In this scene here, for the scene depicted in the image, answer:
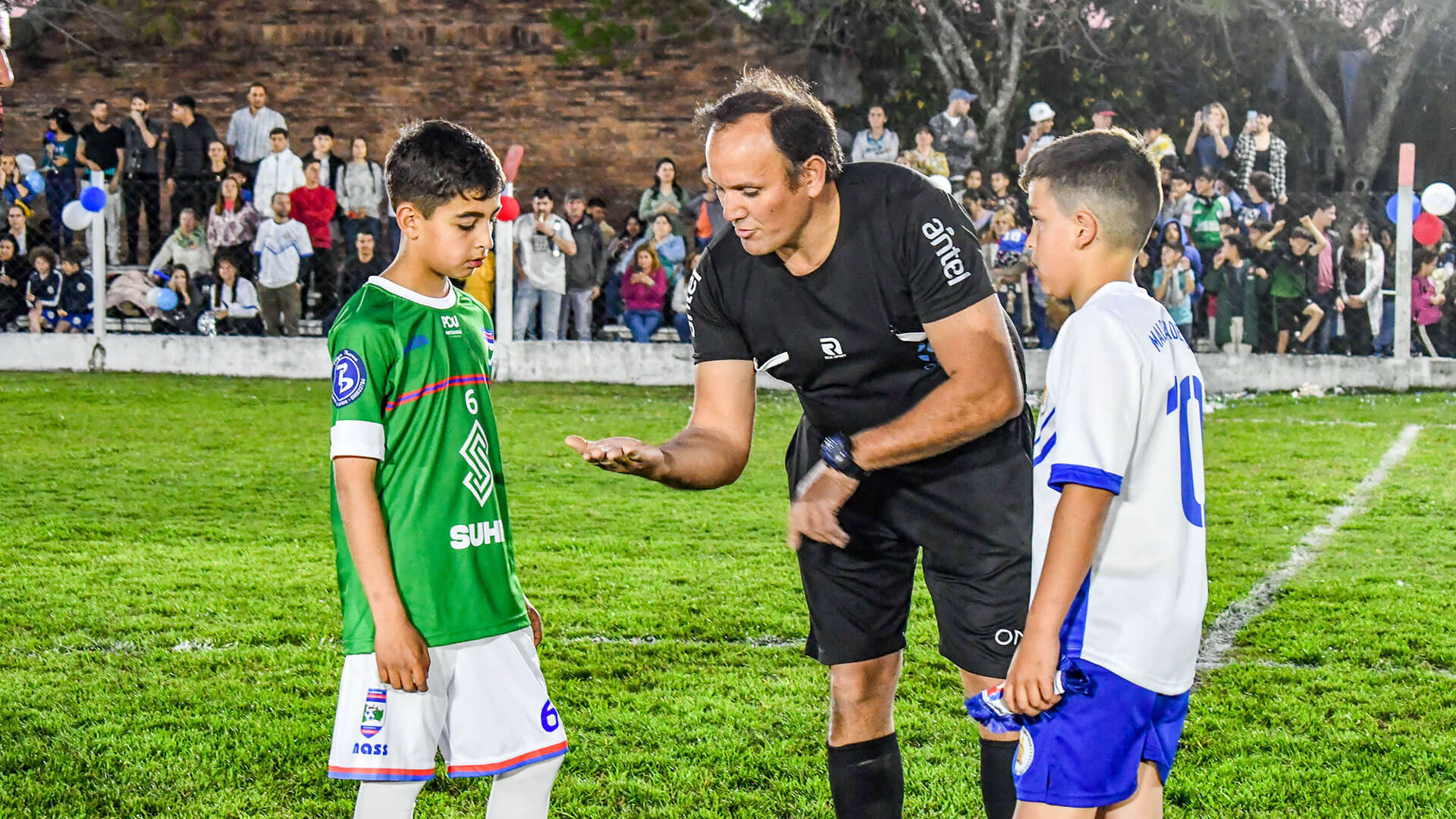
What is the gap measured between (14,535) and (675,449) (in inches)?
222

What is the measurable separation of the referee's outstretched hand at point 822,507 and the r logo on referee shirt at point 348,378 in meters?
0.98

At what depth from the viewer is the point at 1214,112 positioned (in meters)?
15.5

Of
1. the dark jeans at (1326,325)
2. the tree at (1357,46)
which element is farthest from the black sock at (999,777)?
the tree at (1357,46)

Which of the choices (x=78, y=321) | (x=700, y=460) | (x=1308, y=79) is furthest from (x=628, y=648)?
(x=1308, y=79)

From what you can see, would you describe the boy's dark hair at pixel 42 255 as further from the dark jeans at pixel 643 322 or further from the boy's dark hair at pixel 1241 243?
the boy's dark hair at pixel 1241 243

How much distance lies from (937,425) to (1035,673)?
80 centimetres

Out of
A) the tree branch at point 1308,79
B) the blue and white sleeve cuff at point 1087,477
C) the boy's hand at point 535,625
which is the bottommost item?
the boy's hand at point 535,625

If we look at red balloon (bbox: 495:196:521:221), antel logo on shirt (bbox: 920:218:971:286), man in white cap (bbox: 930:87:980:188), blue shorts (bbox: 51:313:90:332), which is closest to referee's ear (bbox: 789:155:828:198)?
antel logo on shirt (bbox: 920:218:971:286)

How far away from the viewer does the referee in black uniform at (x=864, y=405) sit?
338 centimetres

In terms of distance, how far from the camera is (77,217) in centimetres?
1520

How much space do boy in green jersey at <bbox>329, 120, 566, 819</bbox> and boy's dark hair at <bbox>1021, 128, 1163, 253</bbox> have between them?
1.20 metres

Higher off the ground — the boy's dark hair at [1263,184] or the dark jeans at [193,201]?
the boy's dark hair at [1263,184]

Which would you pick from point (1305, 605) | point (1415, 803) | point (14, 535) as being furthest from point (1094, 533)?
point (14, 535)

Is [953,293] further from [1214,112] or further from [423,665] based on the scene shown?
[1214,112]
